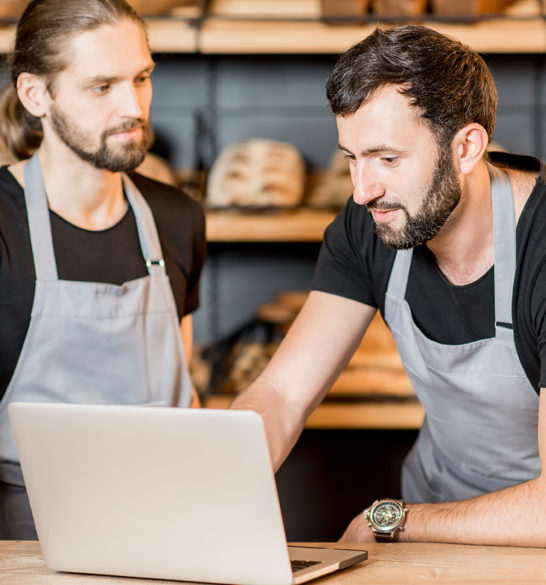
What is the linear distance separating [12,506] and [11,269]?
17.1 inches

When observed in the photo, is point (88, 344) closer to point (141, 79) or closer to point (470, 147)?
point (141, 79)

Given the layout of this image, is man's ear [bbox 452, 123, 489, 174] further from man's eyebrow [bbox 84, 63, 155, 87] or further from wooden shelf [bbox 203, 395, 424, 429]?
wooden shelf [bbox 203, 395, 424, 429]

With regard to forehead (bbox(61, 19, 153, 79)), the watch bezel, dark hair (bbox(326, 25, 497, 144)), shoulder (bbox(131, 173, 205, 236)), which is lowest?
the watch bezel

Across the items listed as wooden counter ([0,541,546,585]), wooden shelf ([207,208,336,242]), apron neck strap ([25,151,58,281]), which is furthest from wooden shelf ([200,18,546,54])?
wooden counter ([0,541,546,585])

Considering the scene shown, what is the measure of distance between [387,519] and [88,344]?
2.22ft

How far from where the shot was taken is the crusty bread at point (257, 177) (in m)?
2.35

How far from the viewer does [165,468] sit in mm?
1026

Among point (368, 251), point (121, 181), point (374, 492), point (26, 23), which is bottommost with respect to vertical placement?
point (374, 492)

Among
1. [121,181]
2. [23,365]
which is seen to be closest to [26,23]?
[121,181]

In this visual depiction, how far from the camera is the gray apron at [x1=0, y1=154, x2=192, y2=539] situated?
1618mm

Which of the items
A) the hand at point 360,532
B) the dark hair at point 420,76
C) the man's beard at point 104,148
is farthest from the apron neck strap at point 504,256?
the man's beard at point 104,148

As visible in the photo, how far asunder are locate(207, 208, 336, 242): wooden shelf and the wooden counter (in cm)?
119

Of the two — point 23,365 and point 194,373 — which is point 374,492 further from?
point 23,365

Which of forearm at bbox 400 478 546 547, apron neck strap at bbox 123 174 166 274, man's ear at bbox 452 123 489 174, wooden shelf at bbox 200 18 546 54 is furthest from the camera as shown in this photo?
wooden shelf at bbox 200 18 546 54
